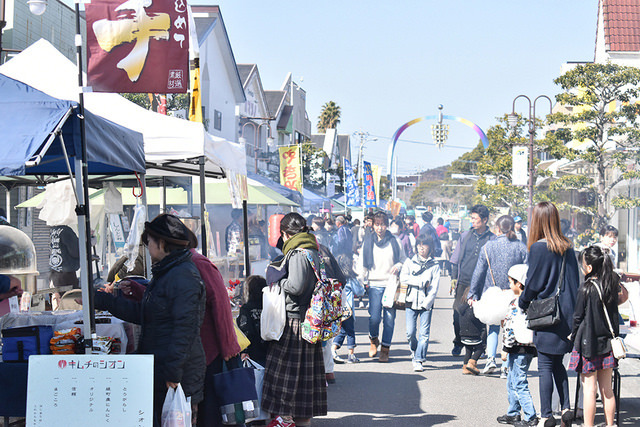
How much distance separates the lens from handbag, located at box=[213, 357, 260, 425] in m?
5.22

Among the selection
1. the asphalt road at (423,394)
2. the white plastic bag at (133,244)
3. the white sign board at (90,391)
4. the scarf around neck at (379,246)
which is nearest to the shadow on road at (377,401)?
the asphalt road at (423,394)

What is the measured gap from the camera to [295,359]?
6.15 m

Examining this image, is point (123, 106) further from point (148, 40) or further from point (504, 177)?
point (504, 177)

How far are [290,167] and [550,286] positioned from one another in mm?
20170

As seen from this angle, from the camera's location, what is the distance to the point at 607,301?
597 centimetres

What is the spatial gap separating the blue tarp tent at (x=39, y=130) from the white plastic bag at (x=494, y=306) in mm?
3861

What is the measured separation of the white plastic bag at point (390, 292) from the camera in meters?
9.66

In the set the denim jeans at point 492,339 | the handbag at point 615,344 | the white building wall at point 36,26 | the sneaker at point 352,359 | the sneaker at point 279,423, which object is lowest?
the sneaker at point 352,359

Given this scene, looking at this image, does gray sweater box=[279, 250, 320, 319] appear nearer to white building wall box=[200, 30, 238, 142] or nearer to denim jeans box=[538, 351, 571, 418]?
denim jeans box=[538, 351, 571, 418]

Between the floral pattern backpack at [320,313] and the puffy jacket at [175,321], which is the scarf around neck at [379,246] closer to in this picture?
the floral pattern backpack at [320,313]

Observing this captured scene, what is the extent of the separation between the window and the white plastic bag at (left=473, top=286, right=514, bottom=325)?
28868 mm

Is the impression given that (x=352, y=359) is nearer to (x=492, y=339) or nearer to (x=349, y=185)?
(x=492, y=339)

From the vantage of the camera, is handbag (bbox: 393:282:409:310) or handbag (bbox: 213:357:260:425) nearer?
handbag (bbox: 213:357:260:425)

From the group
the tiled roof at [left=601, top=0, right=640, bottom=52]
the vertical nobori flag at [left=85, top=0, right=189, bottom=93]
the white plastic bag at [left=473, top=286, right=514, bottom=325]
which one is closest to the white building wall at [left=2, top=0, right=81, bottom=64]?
the vertical nobori flag at [left=85, top=0, right=189, bottom=93]
